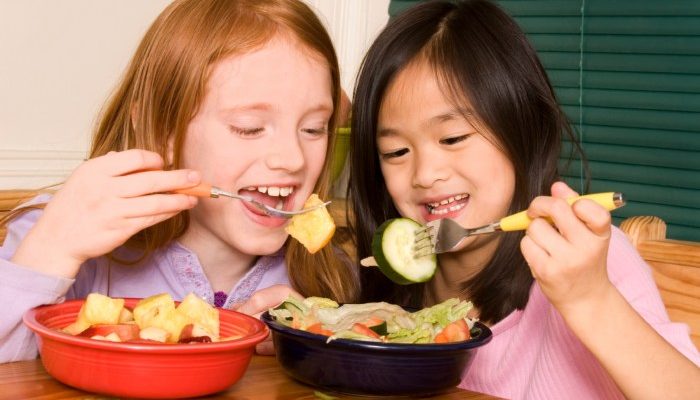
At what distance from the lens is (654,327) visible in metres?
1.45

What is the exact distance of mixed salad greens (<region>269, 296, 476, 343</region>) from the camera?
1264 millimetres

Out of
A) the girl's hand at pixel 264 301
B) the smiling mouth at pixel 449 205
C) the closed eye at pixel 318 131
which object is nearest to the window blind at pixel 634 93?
the smiling mouth at pixel 449 205

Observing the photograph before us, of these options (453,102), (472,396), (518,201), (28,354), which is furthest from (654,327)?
(28,354)

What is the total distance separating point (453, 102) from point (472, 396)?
698 millimetres

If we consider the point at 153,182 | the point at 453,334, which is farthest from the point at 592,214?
the point at 153,182

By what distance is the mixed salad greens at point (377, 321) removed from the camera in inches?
49.8

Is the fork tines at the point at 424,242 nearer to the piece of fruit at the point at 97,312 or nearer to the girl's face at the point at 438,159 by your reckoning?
the girl's face at the point at 438,159

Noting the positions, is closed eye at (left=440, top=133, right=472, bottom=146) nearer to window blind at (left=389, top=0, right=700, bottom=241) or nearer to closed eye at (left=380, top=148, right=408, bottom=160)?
closed eye at (left=380, top=148, right=408, bottom=160)

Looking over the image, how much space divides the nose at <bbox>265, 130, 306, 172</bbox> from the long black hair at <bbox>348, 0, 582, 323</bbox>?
0.27 m

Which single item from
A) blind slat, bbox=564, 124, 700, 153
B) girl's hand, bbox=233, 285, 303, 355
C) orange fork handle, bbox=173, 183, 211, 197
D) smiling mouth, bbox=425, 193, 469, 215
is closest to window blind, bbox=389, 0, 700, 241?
blind slat, bbox=564, 124, 700, 153

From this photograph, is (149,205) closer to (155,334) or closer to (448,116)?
(155,334)

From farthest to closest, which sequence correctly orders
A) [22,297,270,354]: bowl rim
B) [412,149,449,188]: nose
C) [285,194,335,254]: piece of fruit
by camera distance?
[412,149,449,188]: nose < [285,194,335,254]: piece of fruit < [22,297,270,354]: bowl rim

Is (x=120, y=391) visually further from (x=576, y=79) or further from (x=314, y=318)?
(x=576, y=79)

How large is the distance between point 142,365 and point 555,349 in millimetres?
827
